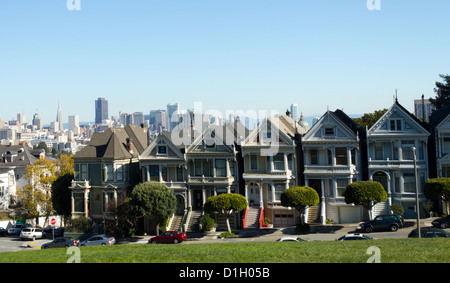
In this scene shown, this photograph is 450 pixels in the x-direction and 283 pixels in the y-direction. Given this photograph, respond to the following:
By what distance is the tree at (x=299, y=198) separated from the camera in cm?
4334

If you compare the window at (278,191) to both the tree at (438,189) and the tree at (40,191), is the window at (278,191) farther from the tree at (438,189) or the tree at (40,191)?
the tree at (40,191)

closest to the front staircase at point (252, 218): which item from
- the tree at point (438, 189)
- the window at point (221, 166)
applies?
the window at point (221, 166)

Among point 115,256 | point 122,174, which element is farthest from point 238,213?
point 115,256

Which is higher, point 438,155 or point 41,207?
point 438,155

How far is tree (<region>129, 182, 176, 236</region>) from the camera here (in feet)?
151

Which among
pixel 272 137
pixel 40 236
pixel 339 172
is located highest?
pixel 272 137

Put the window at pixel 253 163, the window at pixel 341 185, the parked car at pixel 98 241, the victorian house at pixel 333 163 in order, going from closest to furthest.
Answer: the parked car at pixel 98 241 → the victorian house at pixel 333 163 → the window at pixel 341 185 → the window at pixel 253 163

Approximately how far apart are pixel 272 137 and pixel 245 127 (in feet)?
28.2

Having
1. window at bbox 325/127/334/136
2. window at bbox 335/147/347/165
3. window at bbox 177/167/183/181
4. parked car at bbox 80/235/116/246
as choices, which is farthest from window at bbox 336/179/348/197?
parked car at bbox 80/235/116/246

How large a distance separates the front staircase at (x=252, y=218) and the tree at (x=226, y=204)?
2292 mm

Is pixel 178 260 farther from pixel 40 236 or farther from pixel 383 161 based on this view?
pixel 40 236

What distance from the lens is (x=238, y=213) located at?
4953cm

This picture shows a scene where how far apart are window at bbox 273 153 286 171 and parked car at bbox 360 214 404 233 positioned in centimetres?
1067
